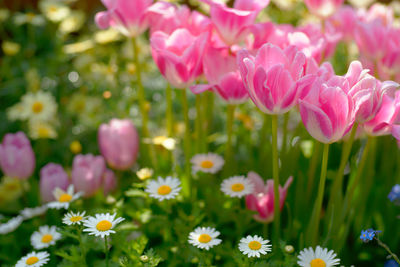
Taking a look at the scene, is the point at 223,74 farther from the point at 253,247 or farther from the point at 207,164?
the point at 253,247

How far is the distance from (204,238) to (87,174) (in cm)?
49

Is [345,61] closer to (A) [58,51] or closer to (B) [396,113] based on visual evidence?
(B) [396,113]

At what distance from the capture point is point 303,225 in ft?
3.88

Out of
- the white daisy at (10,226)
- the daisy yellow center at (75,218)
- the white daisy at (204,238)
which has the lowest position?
the white daisy at (10,226)

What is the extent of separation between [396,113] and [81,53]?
5.36 ft

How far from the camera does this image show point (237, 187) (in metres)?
1.13

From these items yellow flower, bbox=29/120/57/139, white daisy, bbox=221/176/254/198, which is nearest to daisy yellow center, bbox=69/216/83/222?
white daisy, bbox=221/176/254/198

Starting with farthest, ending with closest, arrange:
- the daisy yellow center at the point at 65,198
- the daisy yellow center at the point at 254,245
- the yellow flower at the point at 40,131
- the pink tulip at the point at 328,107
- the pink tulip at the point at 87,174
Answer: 1. the yellow flower at the point at 40,131
2. the pink tulip at the point at 87,174
3. the daisy yellow center at the point at 65,198
4. the daisy yellow center at the point at 254,245
5. the pink tulip at the point at 328,107

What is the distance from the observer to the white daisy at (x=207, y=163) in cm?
125

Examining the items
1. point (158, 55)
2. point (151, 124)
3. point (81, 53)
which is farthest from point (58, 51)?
point (158, 55)

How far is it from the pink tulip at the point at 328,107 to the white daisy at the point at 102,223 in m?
0.44

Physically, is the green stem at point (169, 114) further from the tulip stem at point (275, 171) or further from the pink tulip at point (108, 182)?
the tulip stem at point (275, 171)

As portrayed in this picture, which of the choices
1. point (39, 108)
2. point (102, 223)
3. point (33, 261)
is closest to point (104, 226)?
point (102, 223)

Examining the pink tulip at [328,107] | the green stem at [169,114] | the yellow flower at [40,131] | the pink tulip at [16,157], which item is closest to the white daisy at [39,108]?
the yellow flower at [40,131]
